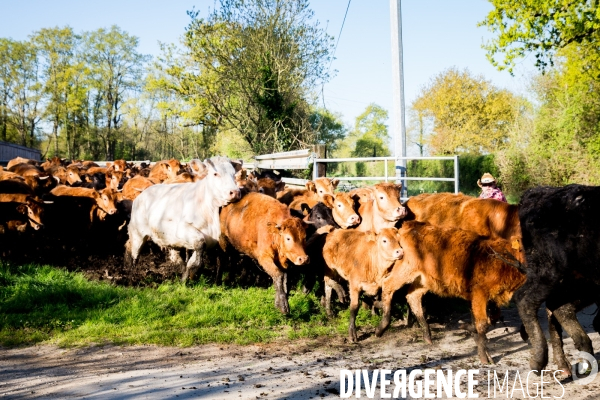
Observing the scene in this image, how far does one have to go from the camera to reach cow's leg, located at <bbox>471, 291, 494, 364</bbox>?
20.0ft

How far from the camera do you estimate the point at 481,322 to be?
616 cm

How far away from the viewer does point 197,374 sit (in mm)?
5629

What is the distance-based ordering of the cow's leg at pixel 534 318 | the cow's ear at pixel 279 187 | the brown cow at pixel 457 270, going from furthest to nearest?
the cow's ear at pixel 279 187, the brown cow at pixel 457 270, the cow's leg at pixel 534 318

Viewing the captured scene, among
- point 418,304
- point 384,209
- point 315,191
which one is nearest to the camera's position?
point 418,304

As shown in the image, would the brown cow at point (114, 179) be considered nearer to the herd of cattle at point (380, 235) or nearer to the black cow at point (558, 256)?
the herd of cattle at point (380, 235)

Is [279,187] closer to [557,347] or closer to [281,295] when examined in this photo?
[281,295]

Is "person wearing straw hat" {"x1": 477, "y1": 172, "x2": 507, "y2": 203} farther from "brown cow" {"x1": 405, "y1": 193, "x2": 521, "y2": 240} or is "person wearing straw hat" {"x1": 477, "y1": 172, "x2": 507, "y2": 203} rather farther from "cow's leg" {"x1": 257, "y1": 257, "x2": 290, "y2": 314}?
"cow's leg" {"x1": 257, "y1": 257, "x2": 290, "y2": 314}

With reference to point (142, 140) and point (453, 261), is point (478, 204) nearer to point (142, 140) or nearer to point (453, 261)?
point (453, 261)

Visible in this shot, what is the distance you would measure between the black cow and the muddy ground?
1.56 feet

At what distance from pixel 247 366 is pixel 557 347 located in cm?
321

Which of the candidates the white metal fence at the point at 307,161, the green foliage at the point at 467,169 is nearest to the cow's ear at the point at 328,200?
the white metal fence at the point at 307,161

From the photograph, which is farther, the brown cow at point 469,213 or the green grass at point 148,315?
the brown cow at point 469,213

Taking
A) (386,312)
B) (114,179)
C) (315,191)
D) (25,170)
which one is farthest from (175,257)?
(25,170)

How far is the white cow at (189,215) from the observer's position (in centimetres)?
941
